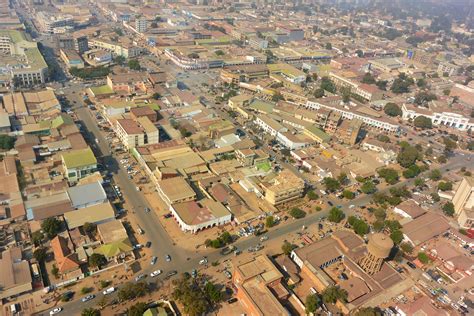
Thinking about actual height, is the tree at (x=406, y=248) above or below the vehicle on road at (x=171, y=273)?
above

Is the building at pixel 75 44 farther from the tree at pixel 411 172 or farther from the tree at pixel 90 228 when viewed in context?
the tree at pixel 411 172

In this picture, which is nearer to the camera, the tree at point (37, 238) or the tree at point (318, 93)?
the tree at point (37, 238)

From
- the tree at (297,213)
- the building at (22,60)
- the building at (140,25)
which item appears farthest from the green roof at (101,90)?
the building at (140,25)

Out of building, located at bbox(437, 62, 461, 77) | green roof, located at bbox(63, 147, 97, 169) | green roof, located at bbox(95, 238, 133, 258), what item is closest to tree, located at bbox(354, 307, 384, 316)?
green roof, located at bbox(95, 238, 133, 258)

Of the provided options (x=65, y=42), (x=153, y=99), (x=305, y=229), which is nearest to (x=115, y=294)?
(x=305, y=229)

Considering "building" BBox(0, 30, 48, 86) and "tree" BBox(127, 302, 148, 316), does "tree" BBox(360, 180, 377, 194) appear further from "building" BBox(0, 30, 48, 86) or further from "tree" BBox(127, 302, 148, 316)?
"building" BBox(0, 30, 48, 86)
